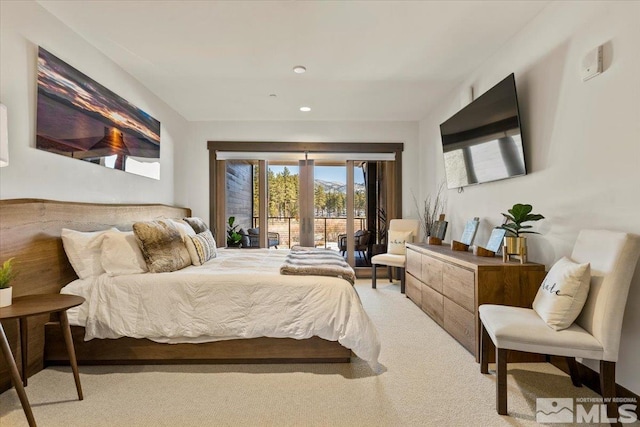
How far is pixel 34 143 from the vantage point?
7.69 ft

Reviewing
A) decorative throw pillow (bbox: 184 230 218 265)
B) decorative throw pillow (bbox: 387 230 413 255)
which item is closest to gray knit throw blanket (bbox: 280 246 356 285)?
decorative throw pillow (bbox: 184 230 218 265)

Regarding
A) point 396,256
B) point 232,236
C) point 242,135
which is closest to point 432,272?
point 396,256

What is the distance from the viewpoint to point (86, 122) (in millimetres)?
2805

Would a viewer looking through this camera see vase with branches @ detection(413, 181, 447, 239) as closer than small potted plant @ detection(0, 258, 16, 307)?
No

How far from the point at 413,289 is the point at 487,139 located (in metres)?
1.93

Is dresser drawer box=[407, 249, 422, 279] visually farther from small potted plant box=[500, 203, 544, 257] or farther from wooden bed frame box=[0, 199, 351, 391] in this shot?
wooden bed frame box=[0, 199, 351, 391]

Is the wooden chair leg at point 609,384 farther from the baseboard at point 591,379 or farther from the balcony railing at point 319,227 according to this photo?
the balcony railing at point 319,227

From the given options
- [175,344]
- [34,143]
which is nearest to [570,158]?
[175,344]

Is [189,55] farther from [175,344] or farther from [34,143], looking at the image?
[175,344]

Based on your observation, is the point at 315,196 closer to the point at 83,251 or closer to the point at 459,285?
the point at 459,285

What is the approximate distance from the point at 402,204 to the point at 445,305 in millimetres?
2616

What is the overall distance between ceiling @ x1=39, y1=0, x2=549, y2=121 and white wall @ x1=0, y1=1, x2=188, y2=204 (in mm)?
132

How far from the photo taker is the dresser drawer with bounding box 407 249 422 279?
3.83 m

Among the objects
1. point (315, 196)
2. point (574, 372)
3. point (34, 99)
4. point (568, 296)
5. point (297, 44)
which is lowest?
point (574, 372)
